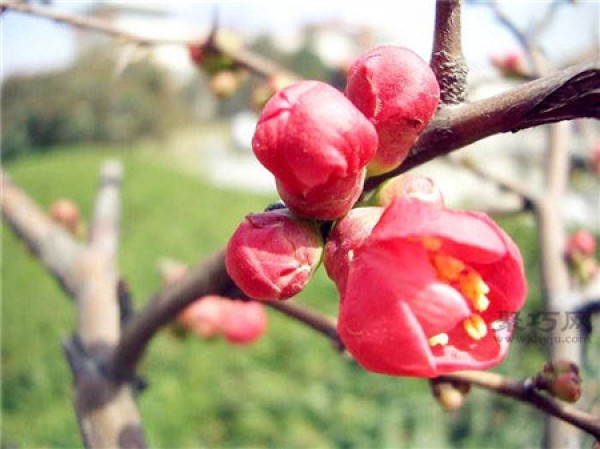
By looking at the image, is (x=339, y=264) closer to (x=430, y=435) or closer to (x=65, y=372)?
(x=430, y=435)

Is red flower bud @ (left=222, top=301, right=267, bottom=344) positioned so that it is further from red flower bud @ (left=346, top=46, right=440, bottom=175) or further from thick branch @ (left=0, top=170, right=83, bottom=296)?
red flower bud @ (left=346, top=46, right=440, bottom=175)

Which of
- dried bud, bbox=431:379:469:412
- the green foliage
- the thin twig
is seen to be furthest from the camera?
the green foliage

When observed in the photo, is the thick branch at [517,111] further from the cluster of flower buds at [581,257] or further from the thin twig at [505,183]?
the cluster of flower buds at [581,257]

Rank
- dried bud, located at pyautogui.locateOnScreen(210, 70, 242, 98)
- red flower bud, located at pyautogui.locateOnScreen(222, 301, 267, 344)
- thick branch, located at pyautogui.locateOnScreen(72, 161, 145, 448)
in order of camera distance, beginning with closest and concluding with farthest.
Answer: thick branch, located at pyautogui.locateOnScreen(72, 161, 145, 448), dried bud, located at pyautogui.locateOnScreen(210, 70, 242, 98), red flower bud, located at pyautogui.locateOnScreen(222, 301, 267, 344)

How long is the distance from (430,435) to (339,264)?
3415 mm

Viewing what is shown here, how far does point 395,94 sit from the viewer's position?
Answer: 24.1 inches

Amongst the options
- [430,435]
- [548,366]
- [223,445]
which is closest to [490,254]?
[548,366]

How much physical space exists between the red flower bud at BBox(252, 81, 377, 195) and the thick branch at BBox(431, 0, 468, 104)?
0.09 meters

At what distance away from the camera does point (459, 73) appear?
63cm

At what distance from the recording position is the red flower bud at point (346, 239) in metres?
0.62

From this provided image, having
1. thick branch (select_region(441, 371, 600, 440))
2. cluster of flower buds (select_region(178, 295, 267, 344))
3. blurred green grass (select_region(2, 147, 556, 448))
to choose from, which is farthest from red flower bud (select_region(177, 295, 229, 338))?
thick branch (select_region(441, 371, 600, 440))

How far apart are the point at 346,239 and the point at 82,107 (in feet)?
53.2

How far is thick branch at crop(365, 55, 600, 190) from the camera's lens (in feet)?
1.68

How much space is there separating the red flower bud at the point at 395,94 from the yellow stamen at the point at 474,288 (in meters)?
0.12
